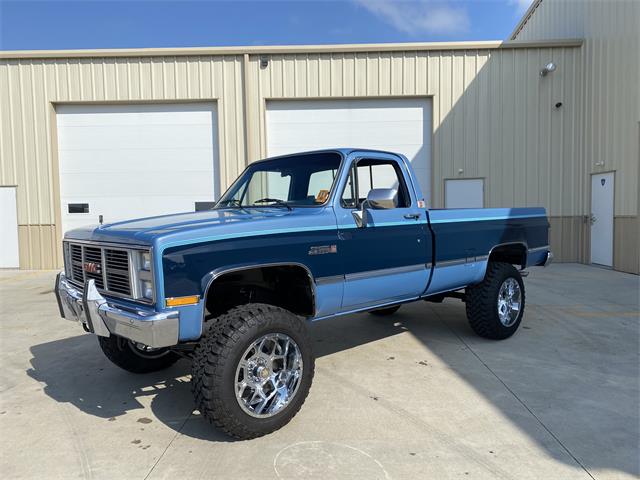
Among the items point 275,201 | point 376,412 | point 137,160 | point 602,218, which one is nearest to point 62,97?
point 137,160

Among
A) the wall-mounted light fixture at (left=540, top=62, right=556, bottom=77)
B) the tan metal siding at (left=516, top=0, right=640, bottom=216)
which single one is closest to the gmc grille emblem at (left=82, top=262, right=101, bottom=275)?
the tan metal siding at (left=516, top=0, right=640, bottom=216)

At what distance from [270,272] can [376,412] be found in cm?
138

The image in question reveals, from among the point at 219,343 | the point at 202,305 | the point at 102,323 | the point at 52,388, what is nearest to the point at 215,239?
the point at 202,305

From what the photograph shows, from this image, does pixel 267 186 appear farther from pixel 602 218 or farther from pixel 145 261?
pixel 602 218

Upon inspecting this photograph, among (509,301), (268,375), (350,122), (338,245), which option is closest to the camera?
(268,375)

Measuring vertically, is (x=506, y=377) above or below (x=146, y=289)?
below

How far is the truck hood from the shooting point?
293 centimetres

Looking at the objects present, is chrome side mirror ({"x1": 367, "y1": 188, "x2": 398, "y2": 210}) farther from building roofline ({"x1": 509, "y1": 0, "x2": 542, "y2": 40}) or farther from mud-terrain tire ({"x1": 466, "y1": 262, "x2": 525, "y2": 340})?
building roofline ({"x1": 509, "y1": 0, "x2": 542, "y2": 40})

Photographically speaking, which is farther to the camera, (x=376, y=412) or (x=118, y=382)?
(x=118, y=382)

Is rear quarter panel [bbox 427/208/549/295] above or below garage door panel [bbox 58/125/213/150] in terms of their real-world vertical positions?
below

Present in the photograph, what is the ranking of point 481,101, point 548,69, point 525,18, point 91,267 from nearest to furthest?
1. point 91,267
2. point 548,69
3. point 481,101
4. point 525,18

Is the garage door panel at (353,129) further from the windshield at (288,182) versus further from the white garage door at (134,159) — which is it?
the windshield at (288,182)

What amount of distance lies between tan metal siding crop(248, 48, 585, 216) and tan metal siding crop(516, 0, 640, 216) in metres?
0.50

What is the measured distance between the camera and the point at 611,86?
11.3 m
